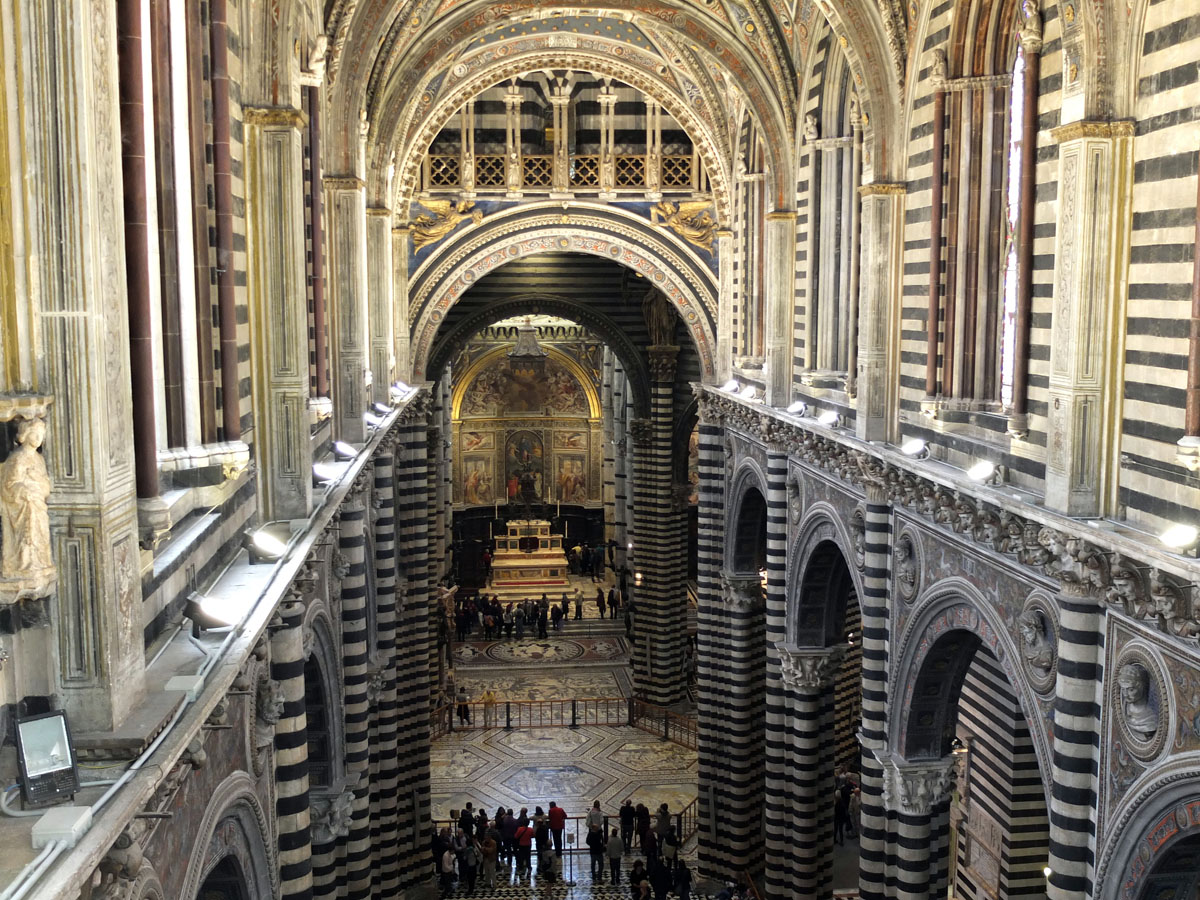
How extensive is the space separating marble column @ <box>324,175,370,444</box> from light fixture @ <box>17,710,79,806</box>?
1043cm

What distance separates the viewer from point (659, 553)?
117 ft

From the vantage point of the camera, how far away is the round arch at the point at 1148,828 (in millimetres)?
9336

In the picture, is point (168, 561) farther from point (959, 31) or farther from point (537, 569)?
point (537, 569)

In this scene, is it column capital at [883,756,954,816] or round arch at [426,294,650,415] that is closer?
column capital at [883,756,954,816]

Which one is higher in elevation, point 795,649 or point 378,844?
point 795,649

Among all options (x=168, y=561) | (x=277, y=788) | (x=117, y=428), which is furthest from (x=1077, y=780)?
(x=117, y=428)

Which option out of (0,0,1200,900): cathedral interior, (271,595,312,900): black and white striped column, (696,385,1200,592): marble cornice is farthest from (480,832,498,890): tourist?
(271,595,312,900): black and white striped column

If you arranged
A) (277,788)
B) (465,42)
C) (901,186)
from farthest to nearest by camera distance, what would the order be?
1. (465,42)
2. (901,186)
3. (277,788)

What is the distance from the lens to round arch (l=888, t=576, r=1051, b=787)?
12695 mm

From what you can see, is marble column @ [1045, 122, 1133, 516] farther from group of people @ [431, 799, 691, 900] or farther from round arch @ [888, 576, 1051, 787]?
group of people @ [431, 799, 691, 900]

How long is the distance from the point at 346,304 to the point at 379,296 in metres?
5.37

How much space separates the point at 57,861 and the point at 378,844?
646 inches

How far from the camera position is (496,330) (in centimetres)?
4781

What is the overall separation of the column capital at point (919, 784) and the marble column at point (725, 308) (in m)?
11.9
